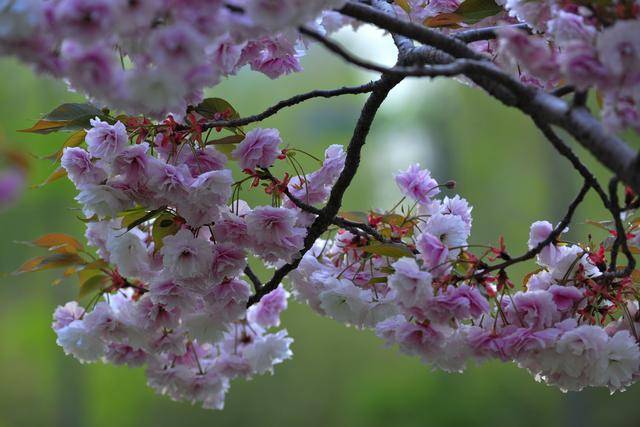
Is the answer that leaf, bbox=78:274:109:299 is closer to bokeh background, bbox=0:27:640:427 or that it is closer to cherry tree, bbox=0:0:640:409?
cherry tree, bbox=0:0:640:409

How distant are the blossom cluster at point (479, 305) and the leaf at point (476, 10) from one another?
0.26 metres

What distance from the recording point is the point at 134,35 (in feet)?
2.24

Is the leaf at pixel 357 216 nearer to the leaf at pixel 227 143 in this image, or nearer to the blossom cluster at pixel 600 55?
the leaf at pixel 227 143

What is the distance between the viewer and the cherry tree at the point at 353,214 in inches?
28.6

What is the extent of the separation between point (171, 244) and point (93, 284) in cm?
30

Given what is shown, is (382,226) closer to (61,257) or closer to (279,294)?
(279,294)

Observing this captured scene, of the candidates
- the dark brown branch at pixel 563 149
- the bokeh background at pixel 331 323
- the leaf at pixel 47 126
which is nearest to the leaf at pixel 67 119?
the leaf at pixel 47 126

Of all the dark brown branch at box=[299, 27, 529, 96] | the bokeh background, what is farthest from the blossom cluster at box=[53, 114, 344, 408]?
the bokeh background

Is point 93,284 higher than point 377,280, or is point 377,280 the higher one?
point 377,280

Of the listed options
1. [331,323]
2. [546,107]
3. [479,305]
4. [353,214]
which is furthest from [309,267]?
[331,323]

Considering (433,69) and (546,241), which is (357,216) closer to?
(546,241)

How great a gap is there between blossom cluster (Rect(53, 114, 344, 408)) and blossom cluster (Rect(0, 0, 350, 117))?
14.3 inches

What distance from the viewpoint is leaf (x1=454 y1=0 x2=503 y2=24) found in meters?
1.17

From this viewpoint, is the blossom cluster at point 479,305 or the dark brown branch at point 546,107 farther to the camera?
the blossom cluster at point 479,305
